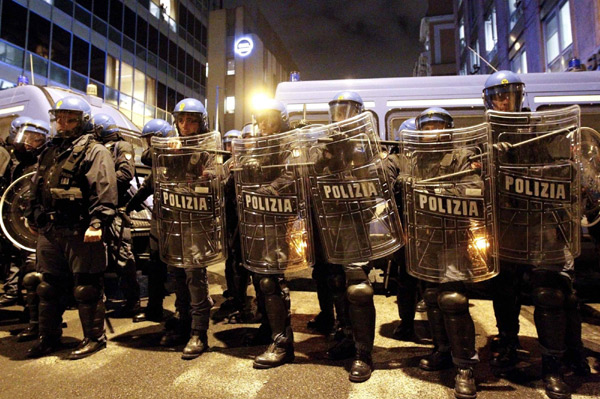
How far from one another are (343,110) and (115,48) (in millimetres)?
22356

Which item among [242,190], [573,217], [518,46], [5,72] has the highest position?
[518,46]

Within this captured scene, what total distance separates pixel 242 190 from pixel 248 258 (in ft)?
1.71

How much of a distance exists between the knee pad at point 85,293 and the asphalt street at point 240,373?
0.49 m

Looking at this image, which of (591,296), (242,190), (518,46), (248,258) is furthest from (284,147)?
(518,46)

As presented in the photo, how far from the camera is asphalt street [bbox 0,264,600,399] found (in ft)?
8.16

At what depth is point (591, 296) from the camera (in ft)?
16.2

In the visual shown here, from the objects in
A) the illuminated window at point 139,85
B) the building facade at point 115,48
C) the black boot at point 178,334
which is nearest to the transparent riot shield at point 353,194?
the black boot at point 178,334

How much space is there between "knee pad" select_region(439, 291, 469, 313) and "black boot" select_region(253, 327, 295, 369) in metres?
1.23

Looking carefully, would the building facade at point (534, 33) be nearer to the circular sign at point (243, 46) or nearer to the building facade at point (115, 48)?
the building facade at point (115, 48)

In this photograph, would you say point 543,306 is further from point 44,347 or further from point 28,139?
point 28,139

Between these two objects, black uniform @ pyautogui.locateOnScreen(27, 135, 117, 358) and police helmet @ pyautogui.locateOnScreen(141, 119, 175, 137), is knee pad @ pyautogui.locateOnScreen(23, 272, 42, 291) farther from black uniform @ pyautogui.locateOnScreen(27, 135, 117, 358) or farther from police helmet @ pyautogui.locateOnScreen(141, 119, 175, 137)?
police helmet @ pyautogui.locateOnScreen(141, 119, 175, 137)

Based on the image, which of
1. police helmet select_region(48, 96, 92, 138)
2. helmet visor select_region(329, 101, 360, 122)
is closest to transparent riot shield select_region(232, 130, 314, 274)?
helmet visor select_region(329, 101, 360, 122)

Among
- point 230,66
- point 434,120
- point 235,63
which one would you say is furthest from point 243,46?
point 434,120

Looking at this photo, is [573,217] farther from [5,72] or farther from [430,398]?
[5,72]
